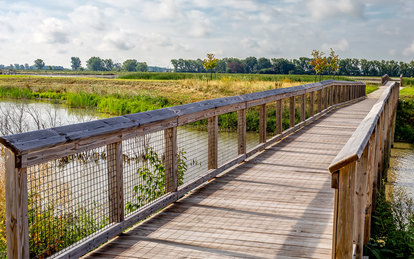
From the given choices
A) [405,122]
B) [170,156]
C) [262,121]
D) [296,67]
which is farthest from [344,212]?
[296,67]

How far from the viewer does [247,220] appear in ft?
14.9

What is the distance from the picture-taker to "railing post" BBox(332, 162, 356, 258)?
2.77 m

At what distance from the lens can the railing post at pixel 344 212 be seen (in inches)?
109

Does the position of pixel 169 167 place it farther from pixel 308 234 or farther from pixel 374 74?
pixel 374 74

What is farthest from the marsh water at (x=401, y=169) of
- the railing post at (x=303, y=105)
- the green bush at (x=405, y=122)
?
the railing post at (x=303, y=105)

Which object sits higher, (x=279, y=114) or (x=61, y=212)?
(x=279, y=114)

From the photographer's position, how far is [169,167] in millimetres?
4996

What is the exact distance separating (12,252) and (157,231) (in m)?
1.58

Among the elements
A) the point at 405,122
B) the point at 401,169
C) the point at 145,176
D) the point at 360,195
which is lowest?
the point at 401,169

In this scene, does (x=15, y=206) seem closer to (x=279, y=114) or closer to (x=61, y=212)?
(x=61, y=212)

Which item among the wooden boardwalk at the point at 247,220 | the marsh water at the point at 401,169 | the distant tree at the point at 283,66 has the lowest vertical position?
the marsh water at the point at 401,169

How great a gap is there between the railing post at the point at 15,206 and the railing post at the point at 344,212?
203 cm

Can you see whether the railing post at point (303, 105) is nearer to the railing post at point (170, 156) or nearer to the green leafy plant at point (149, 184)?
the green leafy plant at point (149, 184)

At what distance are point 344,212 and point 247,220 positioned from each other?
1.82 m
